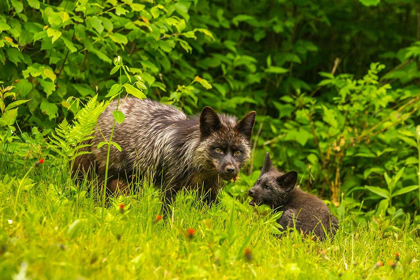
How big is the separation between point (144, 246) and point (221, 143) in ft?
8.19

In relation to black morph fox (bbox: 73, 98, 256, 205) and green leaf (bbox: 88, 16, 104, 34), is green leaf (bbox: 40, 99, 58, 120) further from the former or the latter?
green leaf (bbox: 88, 16, 104, 34)

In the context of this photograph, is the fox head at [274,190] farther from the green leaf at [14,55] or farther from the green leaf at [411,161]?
the green leaf at [14,55]

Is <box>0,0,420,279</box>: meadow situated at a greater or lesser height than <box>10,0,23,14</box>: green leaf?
lesser

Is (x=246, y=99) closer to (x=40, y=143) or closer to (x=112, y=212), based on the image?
(x=40, y=143)

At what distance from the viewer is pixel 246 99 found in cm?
956

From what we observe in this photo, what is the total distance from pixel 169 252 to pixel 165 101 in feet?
14.0

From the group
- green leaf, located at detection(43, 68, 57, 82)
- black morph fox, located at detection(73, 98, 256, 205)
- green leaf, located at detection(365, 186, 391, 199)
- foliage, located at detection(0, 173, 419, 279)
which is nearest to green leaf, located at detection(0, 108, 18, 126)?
foliage, located at detection(0, 173, 419, 279)

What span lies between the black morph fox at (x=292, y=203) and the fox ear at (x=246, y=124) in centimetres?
66

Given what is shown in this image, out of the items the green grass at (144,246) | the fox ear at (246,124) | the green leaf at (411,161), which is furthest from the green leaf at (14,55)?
the green leaf at (411,161)

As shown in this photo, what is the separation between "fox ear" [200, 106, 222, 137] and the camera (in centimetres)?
625

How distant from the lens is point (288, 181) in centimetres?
662

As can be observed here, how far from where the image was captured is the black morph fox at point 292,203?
614 cm

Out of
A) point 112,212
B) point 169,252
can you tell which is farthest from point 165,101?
point 169,252

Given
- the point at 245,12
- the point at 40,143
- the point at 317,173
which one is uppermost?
the point at 245,12
